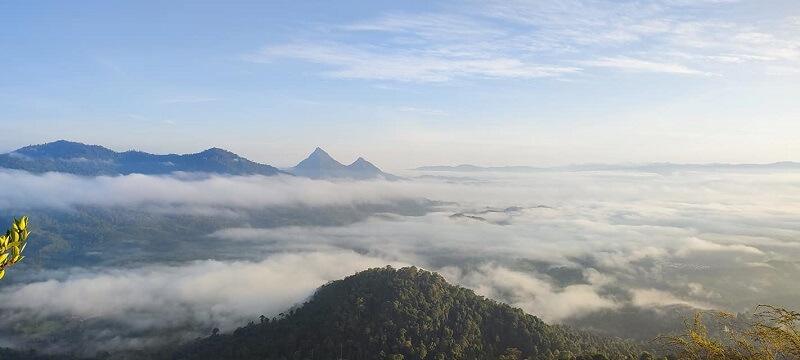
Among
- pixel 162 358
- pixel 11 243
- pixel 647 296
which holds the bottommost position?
pixel 647 296

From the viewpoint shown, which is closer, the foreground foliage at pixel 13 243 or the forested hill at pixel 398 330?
the foreground foliage at pixel 13 243

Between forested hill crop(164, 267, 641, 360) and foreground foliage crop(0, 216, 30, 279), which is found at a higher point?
foreground foliage crop(0, 216, 30, 279)

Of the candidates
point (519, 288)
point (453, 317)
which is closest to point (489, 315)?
point (453, 317)

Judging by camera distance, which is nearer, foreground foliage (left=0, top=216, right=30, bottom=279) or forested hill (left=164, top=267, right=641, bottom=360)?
foreground foliage (left=0, top=216, right=30, bottom=279)

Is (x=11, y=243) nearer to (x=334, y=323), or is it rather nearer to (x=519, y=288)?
(x=334, y=323)

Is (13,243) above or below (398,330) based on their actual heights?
above

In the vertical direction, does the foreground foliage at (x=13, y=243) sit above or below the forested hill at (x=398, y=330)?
above

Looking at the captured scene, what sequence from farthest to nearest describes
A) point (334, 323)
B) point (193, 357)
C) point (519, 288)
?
point (519, 288) < point (193, 357) < point (334, 323)

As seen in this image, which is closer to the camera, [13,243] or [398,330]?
[13,243]
